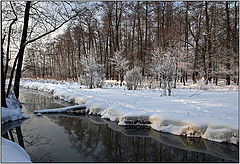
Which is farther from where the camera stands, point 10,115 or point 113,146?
point 10,115

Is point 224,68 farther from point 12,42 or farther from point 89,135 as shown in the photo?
point 12,42

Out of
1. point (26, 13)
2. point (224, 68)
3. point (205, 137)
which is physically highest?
point (26, 13)

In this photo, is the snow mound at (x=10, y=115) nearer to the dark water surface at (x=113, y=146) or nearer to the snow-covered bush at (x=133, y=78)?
the dark water surface at (x=113, y=146)

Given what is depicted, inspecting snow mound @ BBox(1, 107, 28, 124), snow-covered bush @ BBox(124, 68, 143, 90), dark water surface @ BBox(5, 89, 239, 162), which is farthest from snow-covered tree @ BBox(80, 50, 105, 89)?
dark water surface @ BBox(5, 89, 239, 162)

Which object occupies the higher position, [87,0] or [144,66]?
[87,0]

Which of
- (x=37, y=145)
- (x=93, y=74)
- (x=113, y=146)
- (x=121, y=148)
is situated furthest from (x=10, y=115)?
(x=93, y=74)

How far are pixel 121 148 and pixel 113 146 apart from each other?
262 millimetres

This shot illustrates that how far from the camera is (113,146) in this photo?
200 inches

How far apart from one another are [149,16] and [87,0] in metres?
14.1

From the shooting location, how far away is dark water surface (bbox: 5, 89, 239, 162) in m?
4.35

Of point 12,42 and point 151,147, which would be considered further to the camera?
point 12,42

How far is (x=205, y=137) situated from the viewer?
504cm

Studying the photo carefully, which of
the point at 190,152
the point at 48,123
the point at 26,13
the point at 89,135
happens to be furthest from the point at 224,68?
the point at 26,13

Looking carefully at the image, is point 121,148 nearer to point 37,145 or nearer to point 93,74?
point 37,145
